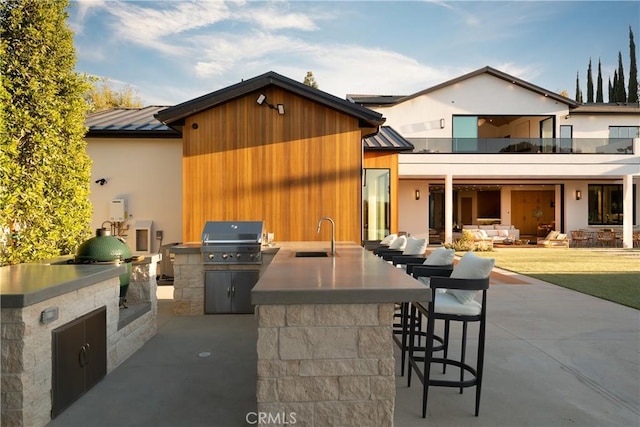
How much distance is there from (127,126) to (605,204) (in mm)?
20939

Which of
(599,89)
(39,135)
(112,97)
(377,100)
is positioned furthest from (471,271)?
(599,89)

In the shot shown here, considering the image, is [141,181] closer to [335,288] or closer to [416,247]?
[416,247]

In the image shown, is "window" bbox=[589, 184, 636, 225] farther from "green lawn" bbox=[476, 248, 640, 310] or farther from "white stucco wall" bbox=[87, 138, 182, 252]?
"white stucco wall" bbox=[87, 138, 182, 252]

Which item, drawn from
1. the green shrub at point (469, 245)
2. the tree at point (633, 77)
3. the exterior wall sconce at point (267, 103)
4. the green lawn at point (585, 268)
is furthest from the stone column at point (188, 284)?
the tree at point (633, 77)

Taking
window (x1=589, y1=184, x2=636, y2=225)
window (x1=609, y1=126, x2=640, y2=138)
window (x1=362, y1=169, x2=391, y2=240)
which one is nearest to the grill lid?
window (x1=362, y1=169, x2=391, y2=240)

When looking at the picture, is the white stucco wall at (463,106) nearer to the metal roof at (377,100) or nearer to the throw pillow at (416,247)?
the metal roof at (377,100)

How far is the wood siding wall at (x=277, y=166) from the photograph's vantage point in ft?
23.3

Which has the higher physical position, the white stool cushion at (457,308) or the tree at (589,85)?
the tree at (589,85)

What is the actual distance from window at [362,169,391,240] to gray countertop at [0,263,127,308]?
273 inches

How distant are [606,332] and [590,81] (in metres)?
35.8

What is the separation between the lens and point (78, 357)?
3092 mm

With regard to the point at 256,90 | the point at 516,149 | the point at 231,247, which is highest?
the point at 516,149

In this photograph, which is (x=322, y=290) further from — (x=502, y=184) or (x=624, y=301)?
(x=502, y=184)

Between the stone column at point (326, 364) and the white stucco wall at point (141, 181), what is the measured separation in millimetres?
6944
